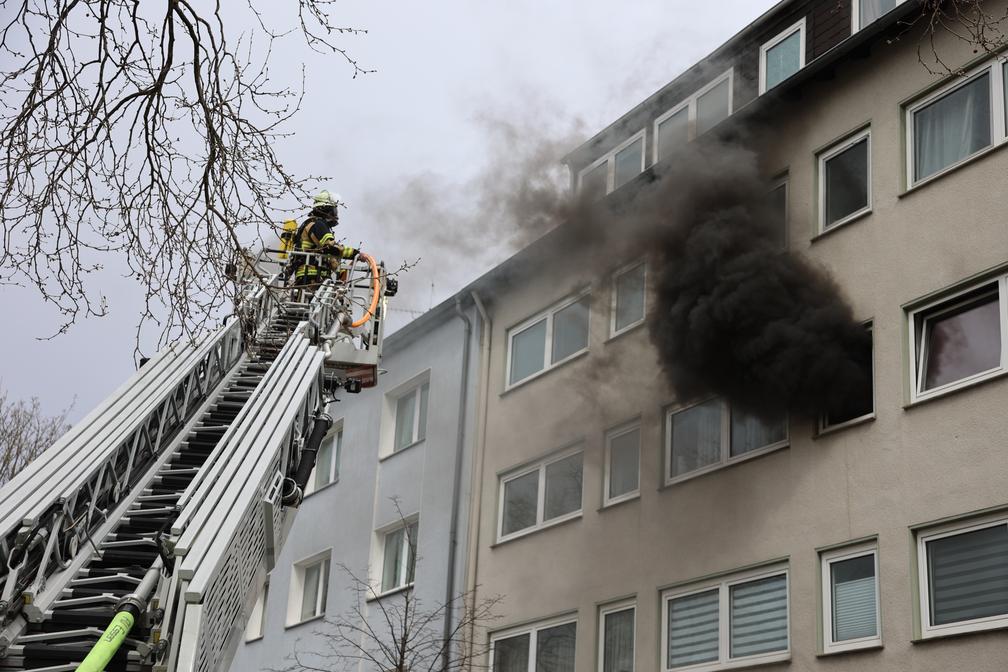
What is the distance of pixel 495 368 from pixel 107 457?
1096cm

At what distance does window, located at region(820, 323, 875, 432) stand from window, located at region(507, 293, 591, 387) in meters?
4.89

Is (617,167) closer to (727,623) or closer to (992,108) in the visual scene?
(992,108)

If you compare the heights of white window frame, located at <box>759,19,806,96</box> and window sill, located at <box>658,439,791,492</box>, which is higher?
white window frame, located at <box>759,19,806,96</box>

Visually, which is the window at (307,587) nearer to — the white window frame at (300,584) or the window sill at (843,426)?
the white window frame at (300,584)

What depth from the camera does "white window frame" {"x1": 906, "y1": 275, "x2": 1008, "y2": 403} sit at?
11734mm

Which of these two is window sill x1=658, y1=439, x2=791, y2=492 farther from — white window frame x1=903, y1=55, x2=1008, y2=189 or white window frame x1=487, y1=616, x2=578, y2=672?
white window frame x1=903, y1=55, x2=1008, y2=189

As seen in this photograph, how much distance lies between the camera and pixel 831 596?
1260 cm

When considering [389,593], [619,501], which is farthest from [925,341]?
[389,593]

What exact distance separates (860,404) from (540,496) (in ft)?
18.4

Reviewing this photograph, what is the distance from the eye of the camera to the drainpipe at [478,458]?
713 inches

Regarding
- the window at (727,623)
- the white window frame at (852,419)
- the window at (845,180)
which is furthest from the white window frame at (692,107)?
the window at (727,623)

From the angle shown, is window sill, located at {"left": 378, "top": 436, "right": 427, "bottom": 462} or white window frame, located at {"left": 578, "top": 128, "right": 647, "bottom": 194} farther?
window sill, located at {"left": 378, "top": 436, "right": 427, "bottom": 462}

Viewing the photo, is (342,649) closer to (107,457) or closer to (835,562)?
(835,562)

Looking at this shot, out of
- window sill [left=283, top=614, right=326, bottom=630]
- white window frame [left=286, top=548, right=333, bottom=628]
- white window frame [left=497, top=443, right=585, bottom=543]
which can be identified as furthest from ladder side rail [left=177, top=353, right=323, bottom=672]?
white window frame [left=286, top=548, right=333, bottom=628]
